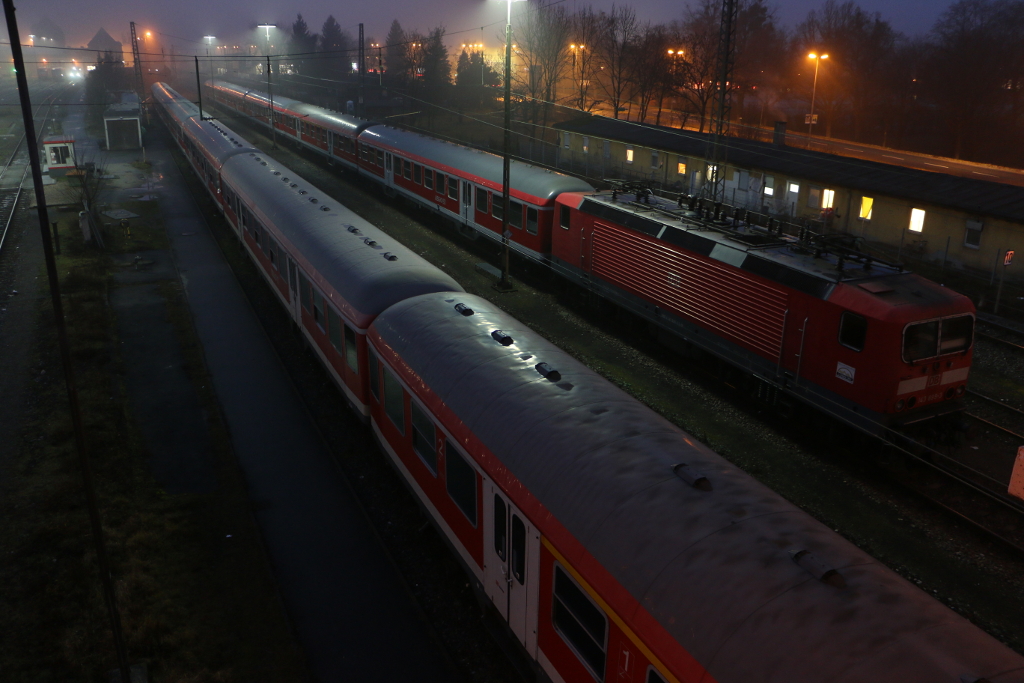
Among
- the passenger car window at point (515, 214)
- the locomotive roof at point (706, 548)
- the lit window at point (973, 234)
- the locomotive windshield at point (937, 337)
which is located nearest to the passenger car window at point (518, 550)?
the locomotive roof at point (706, 548)

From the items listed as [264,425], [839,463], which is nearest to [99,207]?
[264,425]

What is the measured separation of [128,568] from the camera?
10.6 m

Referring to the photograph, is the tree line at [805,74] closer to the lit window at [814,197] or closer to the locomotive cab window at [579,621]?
the lit window at [814,197]

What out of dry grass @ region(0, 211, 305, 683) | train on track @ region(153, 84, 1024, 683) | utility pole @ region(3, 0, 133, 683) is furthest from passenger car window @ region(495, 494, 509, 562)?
utility pole @ region(3, 0, 133, 683)

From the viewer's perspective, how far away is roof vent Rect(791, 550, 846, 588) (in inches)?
209

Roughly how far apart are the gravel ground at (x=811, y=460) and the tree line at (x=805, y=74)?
35.2 metres

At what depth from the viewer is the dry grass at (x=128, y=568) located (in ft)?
29.6

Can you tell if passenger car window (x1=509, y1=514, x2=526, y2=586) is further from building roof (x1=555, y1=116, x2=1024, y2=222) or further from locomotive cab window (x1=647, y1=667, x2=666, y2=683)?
building roof (x1=555, y1=116, x2=1024, y2=222)

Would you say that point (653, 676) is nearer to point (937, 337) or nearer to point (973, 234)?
point (937, 337)

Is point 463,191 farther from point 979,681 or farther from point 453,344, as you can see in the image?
point 979,681

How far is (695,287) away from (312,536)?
10.6m

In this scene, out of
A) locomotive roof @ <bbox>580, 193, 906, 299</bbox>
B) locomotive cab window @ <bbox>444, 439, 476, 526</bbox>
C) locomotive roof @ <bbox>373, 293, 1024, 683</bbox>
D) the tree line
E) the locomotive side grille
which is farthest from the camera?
the tree line

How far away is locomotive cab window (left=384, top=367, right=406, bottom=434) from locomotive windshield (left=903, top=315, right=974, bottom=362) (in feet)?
28.8

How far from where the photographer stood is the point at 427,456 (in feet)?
33.3
